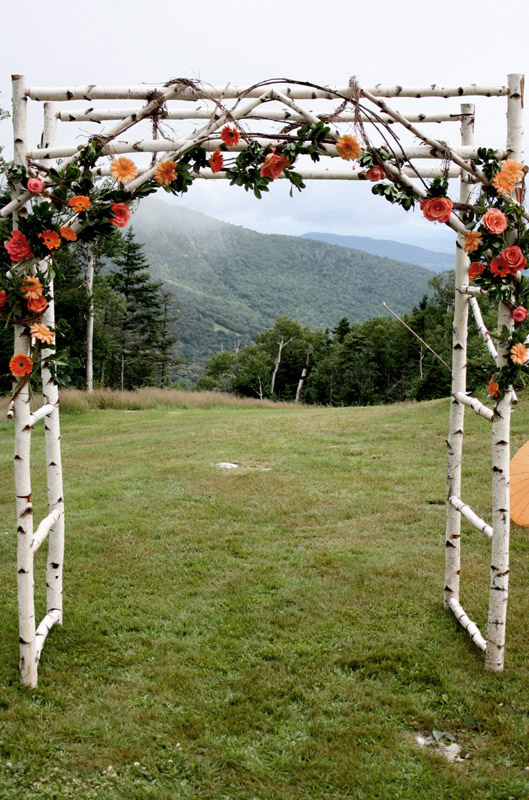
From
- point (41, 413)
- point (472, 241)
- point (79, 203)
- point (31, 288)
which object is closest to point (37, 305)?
point (31, 288)

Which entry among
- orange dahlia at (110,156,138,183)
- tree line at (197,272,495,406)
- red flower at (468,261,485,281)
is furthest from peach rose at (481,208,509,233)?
tree line at (197,272,495,406)

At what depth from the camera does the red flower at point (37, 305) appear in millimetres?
Result: 3141

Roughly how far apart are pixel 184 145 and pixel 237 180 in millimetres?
340

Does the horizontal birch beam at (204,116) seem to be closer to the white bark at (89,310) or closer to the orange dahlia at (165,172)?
the orange dahlia at (165,172)

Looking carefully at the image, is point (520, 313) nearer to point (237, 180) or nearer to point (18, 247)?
point (237, 180)

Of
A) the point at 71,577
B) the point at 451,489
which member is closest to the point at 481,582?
the point at 451,489

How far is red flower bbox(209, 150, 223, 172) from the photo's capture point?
322 centimetres

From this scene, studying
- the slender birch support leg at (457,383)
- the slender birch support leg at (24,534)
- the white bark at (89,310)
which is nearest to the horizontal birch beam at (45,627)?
the slender birch support leg at (24,534)

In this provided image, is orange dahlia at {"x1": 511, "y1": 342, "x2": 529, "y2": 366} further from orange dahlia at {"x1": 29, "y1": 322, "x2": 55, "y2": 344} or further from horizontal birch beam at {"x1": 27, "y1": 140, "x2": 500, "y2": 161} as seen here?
orange dahlia at {"x1": 29, "y1": 322, "x2": 55, "y2": 344}

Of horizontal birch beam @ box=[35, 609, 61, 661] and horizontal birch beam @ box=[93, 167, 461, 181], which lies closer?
horizontal birch beam @ box=[93, 167, 461, 181]

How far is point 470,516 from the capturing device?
3.68m

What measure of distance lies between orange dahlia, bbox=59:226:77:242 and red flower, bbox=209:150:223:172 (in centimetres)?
82

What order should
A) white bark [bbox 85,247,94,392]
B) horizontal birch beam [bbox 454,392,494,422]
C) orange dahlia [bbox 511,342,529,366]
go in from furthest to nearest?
1. white bark [bbox 85,247,94,392]
2. horizontal birch beam [bbox 454,392,494,422]
3. orange dahlia [bbox 511,342,529,366]

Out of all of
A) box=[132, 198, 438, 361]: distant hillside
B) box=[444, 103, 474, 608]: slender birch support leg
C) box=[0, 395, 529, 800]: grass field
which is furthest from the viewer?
box=[132, 198, 438, 361]: distant hillside
